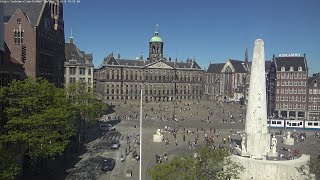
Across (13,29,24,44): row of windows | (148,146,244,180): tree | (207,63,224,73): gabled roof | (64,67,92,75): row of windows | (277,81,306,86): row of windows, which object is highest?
(207,63,224,73): gabled roof

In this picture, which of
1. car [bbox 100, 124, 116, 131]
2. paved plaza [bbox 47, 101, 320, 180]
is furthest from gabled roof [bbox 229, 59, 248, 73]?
car [bbox 100, 124, 116, 131]

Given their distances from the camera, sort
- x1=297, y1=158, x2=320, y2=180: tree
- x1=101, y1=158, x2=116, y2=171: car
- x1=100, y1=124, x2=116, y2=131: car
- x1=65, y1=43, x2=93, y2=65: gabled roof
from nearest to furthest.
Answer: x1=297, y1=158, x2=320, y2=180: tree
x1=101, y1=158, x2=116, y2=171: car
x1=100, y1=124, x2=116, y2=131: car
x1=65, y1=43, x2=93, y2=65: gabled roof

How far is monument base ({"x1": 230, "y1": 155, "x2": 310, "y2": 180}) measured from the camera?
140 feet

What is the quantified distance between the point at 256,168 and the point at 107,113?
7030cm

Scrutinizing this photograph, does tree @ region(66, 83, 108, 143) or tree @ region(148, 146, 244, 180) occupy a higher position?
tree @ region(66, 83, 108, 143)

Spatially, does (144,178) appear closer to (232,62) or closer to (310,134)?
(310,134)

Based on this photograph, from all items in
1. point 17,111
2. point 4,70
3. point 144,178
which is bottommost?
point 144,178

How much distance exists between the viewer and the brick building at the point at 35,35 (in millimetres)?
53844

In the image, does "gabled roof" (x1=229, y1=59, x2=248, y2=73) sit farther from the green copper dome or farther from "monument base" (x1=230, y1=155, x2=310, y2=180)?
"monument base" (x1=230, y1=155, x2=310, y2=180)

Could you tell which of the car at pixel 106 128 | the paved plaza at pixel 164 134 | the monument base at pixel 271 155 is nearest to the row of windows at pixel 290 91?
the paved plaza at pixel 164 134

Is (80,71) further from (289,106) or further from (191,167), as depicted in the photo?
(191,167)

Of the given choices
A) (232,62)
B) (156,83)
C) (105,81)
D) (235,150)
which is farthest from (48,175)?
(232,62)

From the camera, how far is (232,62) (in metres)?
170

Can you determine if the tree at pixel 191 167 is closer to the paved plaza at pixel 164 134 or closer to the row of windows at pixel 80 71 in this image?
the paved plaza at pixel 164 134
